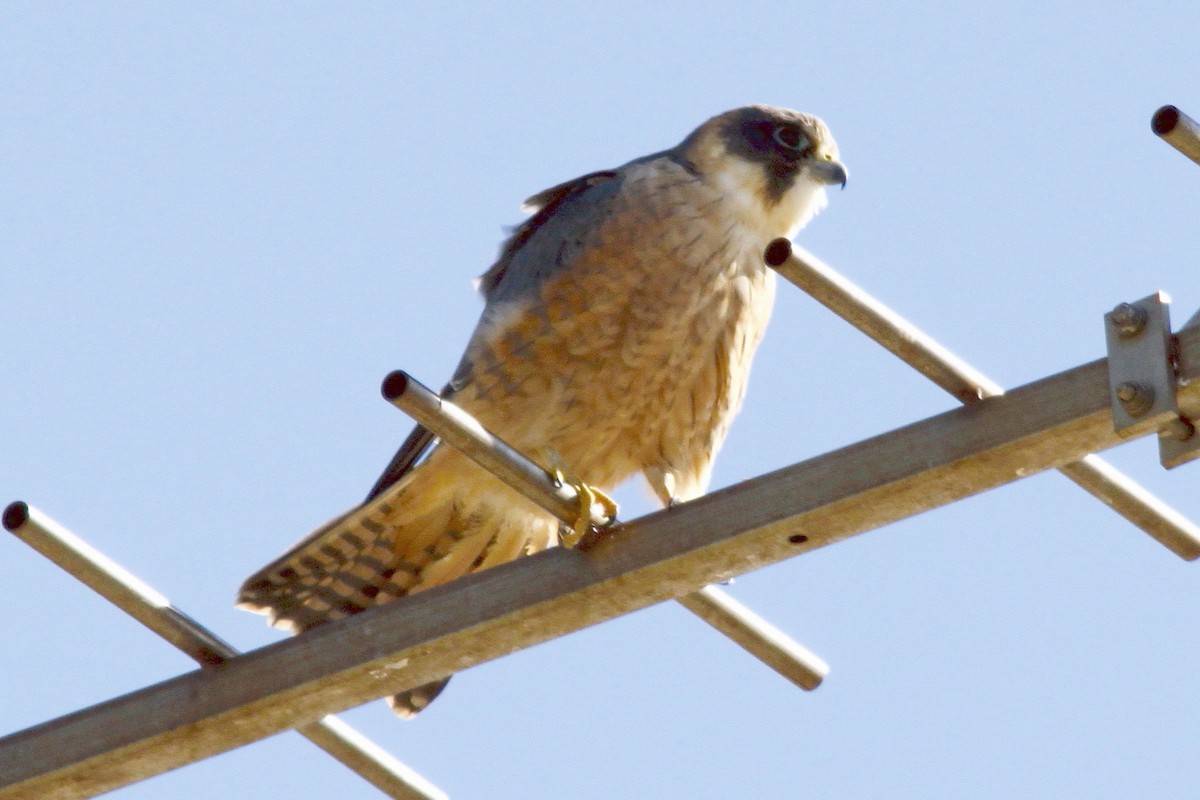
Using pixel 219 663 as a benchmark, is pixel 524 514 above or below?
above

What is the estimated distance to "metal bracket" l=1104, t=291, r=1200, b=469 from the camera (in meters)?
2.62

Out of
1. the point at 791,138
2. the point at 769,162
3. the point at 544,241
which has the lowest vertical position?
the point at 544,241

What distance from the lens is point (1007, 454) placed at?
9.25 ft

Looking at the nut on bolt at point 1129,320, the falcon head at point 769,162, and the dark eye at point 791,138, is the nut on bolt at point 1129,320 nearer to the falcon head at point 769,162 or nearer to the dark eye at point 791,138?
the falcon head at point 769,162

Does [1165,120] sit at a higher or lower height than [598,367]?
lower

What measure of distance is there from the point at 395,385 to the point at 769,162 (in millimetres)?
3218

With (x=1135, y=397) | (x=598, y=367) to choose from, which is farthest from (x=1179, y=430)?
(x=598, y=367)

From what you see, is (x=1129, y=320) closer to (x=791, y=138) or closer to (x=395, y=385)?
(x=395, y=385)

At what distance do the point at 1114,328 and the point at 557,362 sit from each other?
2.70 meters

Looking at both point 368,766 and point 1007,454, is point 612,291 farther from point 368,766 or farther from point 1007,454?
point 1007,454

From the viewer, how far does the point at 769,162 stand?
19.7 ft

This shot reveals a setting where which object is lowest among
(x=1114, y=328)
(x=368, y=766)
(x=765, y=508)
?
(x=368, y=766)

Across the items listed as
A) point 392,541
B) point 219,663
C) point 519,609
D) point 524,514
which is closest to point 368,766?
point 219,663

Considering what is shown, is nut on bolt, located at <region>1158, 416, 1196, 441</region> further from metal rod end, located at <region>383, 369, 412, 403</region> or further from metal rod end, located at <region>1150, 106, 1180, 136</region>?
metal rod end, located at <region>383, 369, 412, 403</region>
